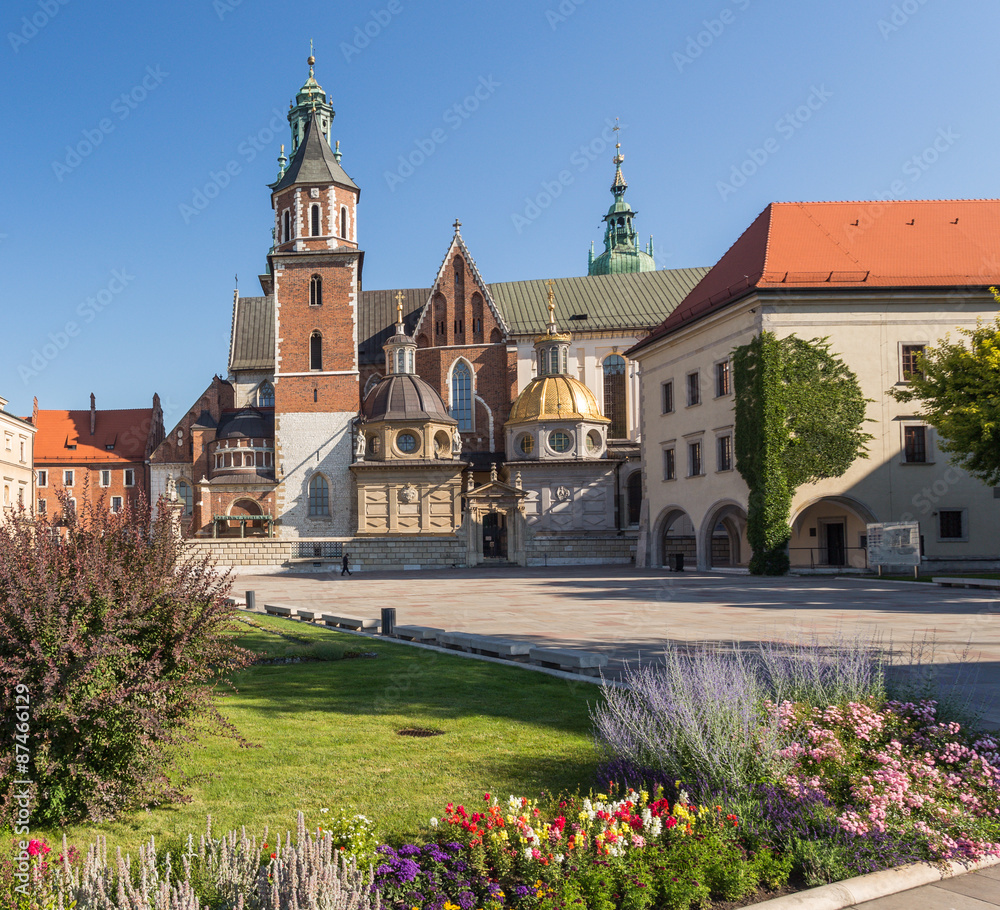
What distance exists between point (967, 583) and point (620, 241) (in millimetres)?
68935

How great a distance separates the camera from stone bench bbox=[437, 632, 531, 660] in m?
12.7

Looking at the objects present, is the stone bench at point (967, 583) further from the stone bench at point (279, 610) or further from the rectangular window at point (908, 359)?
the stone bench at point (279, 610)

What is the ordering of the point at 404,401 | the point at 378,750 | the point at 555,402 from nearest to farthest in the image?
the point at 378,750 → the point at 555,402 → the point at 404,401

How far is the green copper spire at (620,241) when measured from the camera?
8694cm

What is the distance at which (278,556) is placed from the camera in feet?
145

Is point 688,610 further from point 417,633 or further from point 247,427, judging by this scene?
point 247,427

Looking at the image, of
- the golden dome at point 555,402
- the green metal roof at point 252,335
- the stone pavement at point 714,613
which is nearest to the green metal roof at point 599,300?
the golden dome at point 555,402

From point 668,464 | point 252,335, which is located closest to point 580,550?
point 668,464

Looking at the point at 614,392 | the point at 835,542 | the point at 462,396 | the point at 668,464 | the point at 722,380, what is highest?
the point at 614,392

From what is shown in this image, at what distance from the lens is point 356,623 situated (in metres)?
17.7

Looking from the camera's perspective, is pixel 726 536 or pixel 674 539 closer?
pixel 726 536

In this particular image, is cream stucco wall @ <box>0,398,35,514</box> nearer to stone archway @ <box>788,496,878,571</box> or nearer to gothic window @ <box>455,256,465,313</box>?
gothic window @ <box>455,256,465,313</box>

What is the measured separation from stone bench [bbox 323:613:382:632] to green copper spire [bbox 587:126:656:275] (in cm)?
7291

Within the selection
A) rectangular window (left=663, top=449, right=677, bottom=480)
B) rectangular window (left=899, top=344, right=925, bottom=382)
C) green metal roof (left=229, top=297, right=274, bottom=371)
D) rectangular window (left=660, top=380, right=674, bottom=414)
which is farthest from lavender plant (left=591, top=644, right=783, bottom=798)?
green metal roof (left=229, top=297, right=274, bottom=371)
